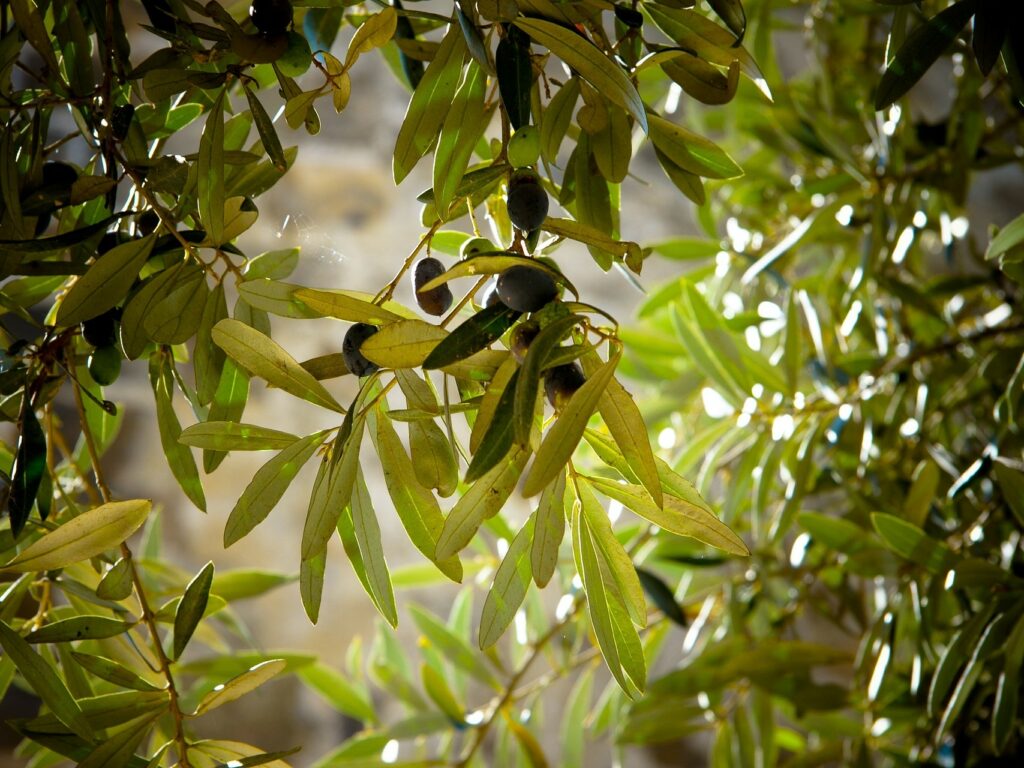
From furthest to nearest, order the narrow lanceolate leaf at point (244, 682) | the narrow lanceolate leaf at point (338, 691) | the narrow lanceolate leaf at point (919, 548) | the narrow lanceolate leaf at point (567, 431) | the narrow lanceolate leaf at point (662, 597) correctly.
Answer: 1. the narrow lanceolate leaf at point (338, 691)
2. the narrow lanceolate leaf at point (662, 597)
3. the narrow lanceolate leaf at point (919, 548)
4. the narrow lanceolate leaf at point (244, 682)
5. the narrow lanceolate leaf at point (567, 431)

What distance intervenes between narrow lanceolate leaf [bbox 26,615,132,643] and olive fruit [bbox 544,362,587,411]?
259 mm

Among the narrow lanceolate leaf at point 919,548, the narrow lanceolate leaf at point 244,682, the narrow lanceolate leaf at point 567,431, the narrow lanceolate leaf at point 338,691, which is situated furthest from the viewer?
the narrow lanceolate leaf at point 338,691

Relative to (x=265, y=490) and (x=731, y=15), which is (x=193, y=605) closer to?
(x=265, y=490)

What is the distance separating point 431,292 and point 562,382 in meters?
0.09

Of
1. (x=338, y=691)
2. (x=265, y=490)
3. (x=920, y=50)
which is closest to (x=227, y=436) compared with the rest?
(x=265, y=490)

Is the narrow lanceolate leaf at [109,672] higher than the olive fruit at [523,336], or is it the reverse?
the olive fruit at [523,336]

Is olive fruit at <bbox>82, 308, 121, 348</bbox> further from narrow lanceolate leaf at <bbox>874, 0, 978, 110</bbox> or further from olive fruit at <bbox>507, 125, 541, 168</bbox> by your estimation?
narrow lanceolate leaf at <bbox>874, 0, 978, 110</bbox>

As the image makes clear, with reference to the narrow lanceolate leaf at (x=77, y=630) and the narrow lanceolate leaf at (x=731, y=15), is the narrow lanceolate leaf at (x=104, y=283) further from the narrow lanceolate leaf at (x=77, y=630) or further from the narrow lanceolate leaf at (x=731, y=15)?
the narrow lanceolate leaf at (x=731, y=15)

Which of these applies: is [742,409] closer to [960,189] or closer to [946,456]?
[946,456]

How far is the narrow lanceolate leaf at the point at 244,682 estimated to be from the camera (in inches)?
18.4

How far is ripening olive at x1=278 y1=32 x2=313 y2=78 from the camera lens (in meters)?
0.43

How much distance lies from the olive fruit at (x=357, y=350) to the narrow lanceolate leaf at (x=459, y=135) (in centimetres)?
7

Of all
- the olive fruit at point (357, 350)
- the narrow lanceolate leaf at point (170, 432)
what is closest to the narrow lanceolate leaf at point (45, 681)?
the narrow lanceolate leaf at point (170, 432)

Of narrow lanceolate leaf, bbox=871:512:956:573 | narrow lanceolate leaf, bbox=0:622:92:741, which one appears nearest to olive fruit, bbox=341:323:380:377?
narrow lanceolate leaf, bbox=0:622:92:741
